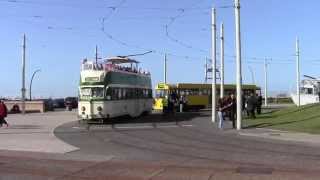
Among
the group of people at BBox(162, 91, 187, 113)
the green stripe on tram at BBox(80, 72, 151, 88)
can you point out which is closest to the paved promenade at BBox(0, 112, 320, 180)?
the green stripe on tram at BBox(80, 72, 151, 88)

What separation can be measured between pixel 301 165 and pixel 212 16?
75.4 feet

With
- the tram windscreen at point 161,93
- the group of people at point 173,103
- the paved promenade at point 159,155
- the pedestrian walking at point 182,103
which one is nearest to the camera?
the paved promenade at point 159,155

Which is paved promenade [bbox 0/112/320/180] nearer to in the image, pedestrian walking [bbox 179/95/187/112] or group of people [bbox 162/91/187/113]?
group of people [bbox 162/91/187/113]

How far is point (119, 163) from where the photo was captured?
17.6 meters

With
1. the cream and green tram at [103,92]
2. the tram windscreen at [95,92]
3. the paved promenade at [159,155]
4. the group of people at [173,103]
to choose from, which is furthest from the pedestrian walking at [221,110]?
the group of people at [173,103]

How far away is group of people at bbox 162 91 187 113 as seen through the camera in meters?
51.9

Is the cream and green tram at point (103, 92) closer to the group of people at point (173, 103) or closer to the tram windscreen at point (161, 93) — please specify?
the group of people at point (173, 103)

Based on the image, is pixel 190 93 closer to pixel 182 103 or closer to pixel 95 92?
pixel 182 103

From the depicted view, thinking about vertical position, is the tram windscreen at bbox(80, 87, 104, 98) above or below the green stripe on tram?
below

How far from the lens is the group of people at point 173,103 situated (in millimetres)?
51875

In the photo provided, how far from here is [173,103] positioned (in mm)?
52688

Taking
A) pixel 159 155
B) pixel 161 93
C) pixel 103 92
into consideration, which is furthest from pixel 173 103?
pixel 159 155

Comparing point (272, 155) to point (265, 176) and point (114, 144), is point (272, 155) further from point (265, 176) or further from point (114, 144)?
point (114, 144)

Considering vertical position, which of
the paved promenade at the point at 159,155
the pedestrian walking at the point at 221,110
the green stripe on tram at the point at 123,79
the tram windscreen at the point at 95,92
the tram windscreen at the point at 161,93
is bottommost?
the paved promenade at the point at 159,155
